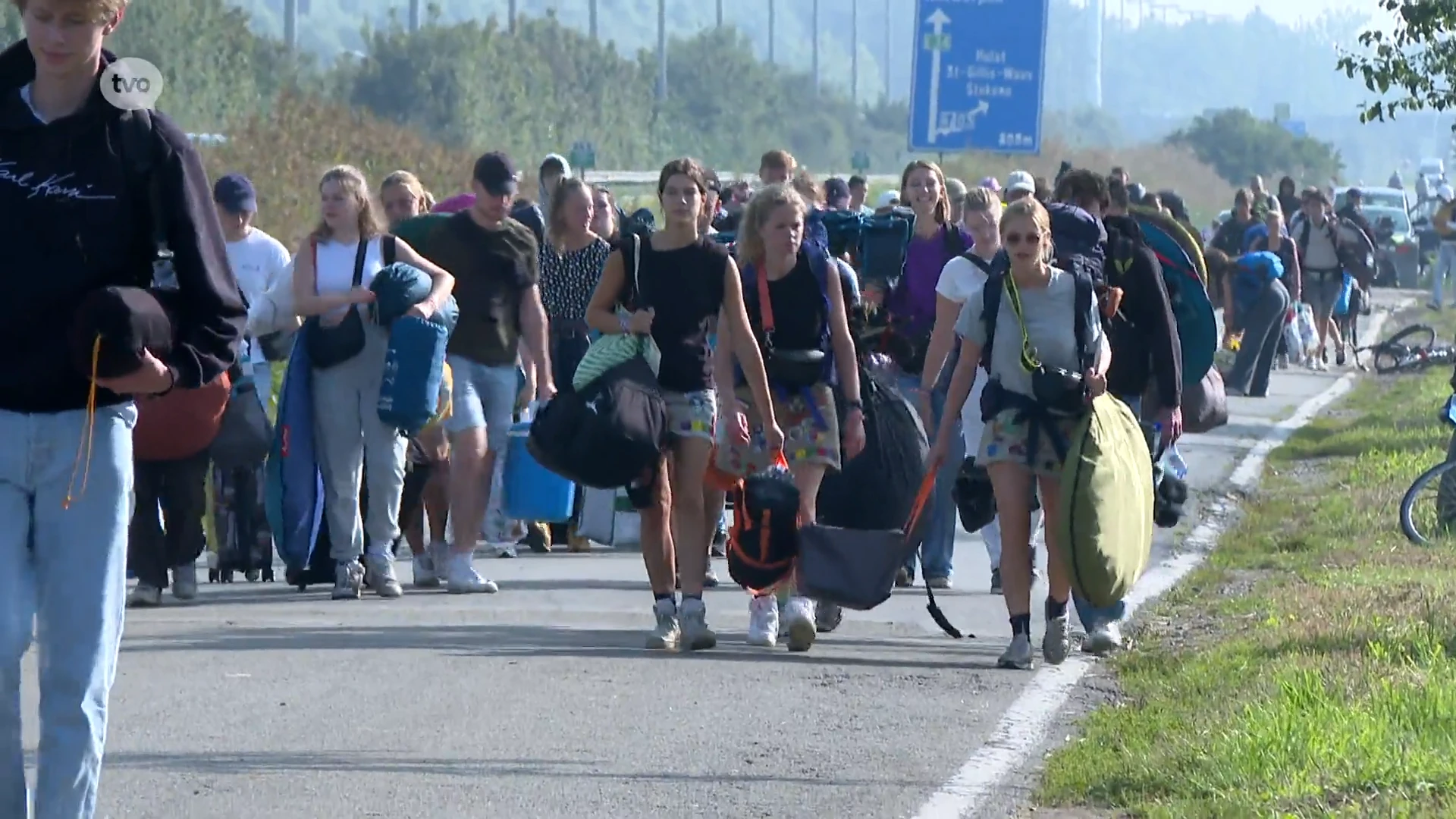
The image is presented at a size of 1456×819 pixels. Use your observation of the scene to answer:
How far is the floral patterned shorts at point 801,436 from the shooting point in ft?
32.1

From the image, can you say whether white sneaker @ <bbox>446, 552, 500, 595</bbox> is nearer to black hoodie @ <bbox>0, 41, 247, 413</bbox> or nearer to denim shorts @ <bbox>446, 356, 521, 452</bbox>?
denim shorts @ <bbox>446, 356, 521, 452</bbox>

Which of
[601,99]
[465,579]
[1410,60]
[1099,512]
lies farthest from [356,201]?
[601,99]

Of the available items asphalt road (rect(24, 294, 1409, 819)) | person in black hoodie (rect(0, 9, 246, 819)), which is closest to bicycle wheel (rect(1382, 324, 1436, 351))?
asphalt road (rect(24, 294, 1409, 819))

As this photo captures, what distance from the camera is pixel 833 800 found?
6.98 metres

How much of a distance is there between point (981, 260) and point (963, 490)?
1.37m

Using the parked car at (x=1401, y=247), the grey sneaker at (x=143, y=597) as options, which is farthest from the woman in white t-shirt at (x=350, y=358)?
the parked car at (x=1401, y=247)

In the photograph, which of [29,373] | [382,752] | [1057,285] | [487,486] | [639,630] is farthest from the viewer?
[487,486]

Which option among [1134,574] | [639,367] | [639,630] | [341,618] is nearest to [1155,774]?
[1134,574]

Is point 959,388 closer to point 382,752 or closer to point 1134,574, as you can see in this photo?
point 1134,574

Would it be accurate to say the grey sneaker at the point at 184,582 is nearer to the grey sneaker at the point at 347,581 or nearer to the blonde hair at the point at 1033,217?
the grey sneaker at the point at 347,581

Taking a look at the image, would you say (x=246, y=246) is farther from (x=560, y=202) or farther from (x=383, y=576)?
(x=560, y=202)

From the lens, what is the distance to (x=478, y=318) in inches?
453

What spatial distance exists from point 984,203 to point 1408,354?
651 inches

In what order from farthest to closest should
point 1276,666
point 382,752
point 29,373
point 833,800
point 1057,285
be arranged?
1. point 1057,285
2. point 1276,666
3. point 382,752
4. point 833,800
5. point 29,373
